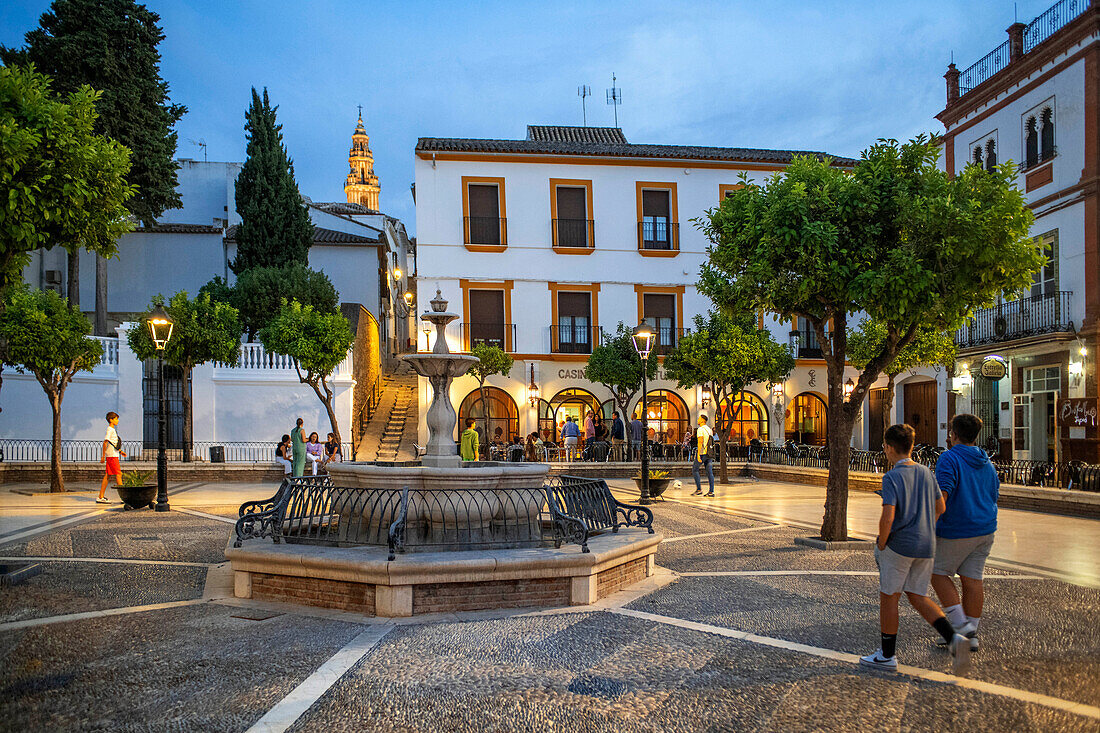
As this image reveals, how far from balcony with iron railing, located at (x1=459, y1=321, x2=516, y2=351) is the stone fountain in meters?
19.3

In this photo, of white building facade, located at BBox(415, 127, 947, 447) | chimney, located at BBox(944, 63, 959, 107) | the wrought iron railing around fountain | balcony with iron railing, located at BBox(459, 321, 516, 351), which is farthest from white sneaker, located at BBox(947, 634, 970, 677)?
balcony with iron railing, located at BBox(459, 321, 516, 351)

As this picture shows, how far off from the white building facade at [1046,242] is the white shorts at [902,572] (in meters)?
14.6

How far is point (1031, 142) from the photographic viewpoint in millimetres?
20312

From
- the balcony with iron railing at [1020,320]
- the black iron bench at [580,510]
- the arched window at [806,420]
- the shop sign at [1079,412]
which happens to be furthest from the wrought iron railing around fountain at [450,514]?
the arched window at [806,420]

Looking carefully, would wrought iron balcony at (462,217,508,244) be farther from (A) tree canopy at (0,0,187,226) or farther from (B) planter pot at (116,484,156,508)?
(B) planter pot at (116,484,156,508)

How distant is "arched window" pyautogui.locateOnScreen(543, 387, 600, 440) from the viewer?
95.7 ft

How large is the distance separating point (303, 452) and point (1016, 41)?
19975 millimetres

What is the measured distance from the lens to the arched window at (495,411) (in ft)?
94.3

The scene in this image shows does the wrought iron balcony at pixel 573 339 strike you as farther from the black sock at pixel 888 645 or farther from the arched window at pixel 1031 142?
the black sock at pixel 888 645

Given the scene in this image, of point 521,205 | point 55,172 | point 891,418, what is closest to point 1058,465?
point 891,418

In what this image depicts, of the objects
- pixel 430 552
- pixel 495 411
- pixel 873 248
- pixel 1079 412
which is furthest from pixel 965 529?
pixel 495 411

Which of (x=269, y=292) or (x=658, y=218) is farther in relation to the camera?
(x=658, y=218)

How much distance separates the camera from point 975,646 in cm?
552

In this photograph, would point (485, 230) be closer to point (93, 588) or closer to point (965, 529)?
point (93, 588)
